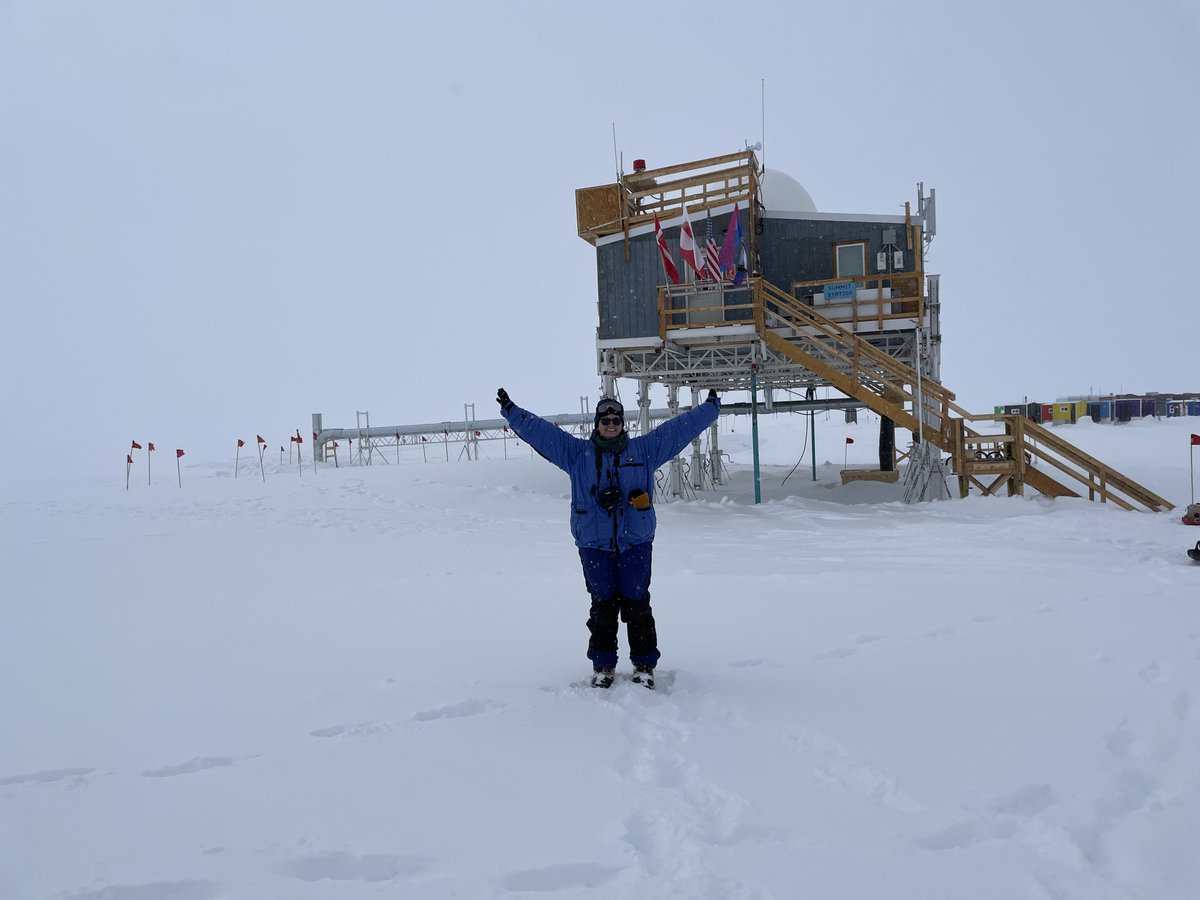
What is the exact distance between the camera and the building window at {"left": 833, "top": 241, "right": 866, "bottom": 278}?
16.0 metres

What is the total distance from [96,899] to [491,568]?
6.32 metres

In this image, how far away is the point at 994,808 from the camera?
293 cm

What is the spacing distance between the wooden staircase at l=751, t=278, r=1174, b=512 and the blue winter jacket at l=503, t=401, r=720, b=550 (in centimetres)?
983

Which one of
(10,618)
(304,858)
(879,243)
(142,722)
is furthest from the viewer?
(879,243)

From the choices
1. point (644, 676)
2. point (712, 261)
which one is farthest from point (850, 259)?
point (644, 676)

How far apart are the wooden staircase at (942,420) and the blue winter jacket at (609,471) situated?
387 inches

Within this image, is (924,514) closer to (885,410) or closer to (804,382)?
(885,410)

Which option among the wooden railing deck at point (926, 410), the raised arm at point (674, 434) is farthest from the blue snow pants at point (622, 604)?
the wooden railing deck at point (926, 410)

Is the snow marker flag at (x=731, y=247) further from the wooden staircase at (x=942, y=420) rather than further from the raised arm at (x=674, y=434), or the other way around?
the raised arm at (x=674, y=434)

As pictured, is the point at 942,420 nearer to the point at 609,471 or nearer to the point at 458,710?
the point at 609,471

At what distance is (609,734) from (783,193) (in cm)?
1881

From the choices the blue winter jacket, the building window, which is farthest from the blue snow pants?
the building window

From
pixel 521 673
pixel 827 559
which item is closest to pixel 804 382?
pixel 827 559

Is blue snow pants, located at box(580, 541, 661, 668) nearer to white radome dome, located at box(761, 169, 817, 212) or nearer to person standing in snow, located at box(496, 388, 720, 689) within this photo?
person standing in snow, located at box(496, 388, 720, 689)
